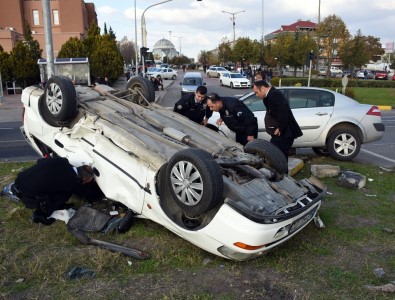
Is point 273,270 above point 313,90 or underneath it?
underneath

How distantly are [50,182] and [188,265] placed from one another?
1.65m

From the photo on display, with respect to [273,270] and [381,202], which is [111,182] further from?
[381,202]

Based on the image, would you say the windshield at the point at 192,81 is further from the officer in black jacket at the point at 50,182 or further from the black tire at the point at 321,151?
the officer in black jacket at the point at 50,182

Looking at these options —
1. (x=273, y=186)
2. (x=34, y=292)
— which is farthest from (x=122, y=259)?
(x=273, y=186)

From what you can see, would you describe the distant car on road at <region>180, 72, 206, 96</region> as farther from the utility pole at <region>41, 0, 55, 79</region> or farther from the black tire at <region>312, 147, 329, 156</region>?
the black tire at <region>312, 147, 329, 156</region>

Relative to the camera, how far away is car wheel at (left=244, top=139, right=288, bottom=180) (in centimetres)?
429

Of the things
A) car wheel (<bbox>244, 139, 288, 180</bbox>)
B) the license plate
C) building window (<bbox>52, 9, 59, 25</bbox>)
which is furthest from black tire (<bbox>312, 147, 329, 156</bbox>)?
building window (<bbox>52, 9, 59, 25</bbox>)

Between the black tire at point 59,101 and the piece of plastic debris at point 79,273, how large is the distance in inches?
76.2

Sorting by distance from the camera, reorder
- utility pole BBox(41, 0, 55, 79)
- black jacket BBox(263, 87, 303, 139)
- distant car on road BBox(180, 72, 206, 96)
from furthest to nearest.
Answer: distant car on road BBox(180, 72, 206, 96), utility pole BBox(41, 0, 55, 79), black jacket BBox(263, 87, 303, 139)

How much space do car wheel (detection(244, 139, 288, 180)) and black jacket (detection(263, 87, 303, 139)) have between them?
1.16m

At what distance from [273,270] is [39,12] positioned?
53.9 m

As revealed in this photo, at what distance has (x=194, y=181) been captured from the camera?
3.45m

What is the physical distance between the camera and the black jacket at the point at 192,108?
652cm

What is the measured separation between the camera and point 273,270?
11.7 feet
